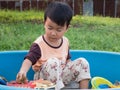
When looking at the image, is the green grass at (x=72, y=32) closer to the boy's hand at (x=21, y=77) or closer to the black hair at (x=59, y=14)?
the black hair at (x=59, y=14)

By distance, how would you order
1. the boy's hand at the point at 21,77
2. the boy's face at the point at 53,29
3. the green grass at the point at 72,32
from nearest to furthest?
the boy's hand at the point at 21,77 → the boy's face at the point at 53,29 → the green grass at the point at 72,32

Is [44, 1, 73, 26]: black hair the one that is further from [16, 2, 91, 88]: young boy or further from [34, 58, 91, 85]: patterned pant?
[34, 58, 91, 85]: patterned pant

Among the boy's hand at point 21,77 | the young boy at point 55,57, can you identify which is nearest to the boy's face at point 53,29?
the young boy at point 55,57

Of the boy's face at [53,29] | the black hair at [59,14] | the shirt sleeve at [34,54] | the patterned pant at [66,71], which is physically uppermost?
the black hair at [59,14]

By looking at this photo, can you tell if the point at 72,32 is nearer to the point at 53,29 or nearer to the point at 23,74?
the point at 53,29

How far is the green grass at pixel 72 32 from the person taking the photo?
3.63 meters

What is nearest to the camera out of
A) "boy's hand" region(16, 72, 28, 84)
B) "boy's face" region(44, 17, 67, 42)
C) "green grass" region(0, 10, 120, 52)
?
"boy's hand" region(16, 72, 28, 84)

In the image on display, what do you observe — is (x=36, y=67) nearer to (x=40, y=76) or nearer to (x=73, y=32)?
(x=40, y=76)

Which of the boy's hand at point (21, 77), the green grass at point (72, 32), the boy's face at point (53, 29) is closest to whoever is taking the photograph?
the boy's hand at point (21, 77)

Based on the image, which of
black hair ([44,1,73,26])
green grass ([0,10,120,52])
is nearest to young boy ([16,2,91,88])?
black hair ([44,1,73,26])

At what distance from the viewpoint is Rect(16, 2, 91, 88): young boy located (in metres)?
2.08

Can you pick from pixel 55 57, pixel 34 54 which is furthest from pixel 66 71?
pixel 34 54

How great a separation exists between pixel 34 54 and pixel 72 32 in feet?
7.15

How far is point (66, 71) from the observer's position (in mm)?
2219
